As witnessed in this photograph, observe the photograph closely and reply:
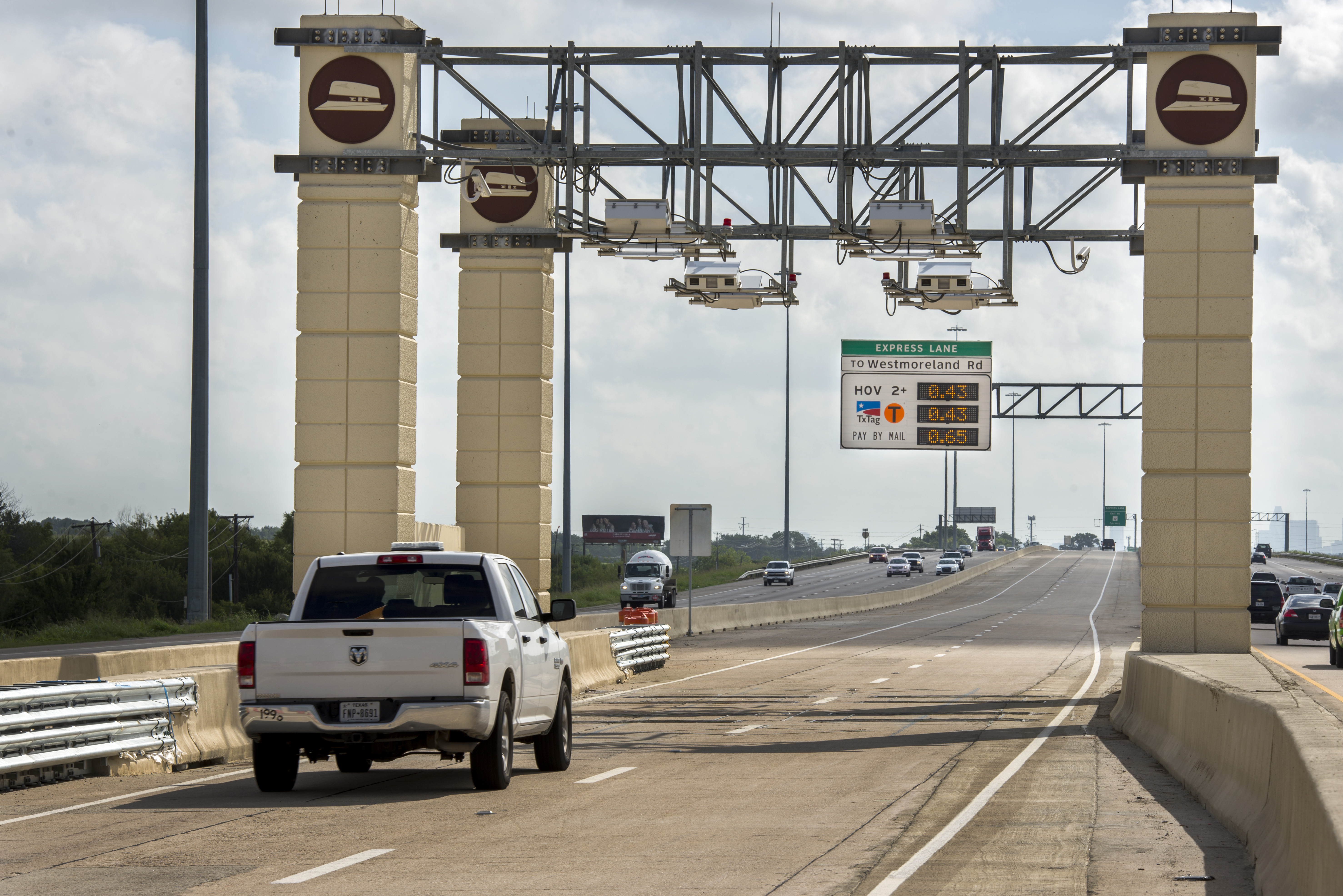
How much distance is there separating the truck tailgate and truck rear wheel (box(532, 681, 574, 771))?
8.37 ft

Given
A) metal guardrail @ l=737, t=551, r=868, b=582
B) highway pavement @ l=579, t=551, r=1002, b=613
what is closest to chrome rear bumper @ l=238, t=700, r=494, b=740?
highway pavement @ l=579, t=551, r=1002, b=613

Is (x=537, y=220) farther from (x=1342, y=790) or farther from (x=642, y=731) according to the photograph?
(x=1342, y=790)

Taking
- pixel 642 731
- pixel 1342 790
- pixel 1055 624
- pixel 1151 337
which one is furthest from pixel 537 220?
pixel 1055 624

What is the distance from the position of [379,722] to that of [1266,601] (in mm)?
53352

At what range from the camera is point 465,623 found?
44.8ft

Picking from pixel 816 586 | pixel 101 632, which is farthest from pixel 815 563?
pixel 101 632

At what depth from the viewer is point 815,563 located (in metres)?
149

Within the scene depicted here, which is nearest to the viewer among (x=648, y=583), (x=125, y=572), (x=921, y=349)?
(x=921, y=349)

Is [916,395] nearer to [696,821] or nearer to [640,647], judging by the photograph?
[640,647]

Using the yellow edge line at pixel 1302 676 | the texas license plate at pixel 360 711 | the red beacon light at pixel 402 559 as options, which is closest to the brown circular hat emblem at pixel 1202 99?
the yellow edge line at pixel 1302 676

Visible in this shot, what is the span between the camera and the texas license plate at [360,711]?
1355 centimetres

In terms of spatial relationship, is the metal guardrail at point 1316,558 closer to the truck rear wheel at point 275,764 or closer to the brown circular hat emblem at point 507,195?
the brown circular hat emblem at point 507,195

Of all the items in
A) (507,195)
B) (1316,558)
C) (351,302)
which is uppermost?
(507,195)

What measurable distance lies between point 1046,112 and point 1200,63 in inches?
94.3
